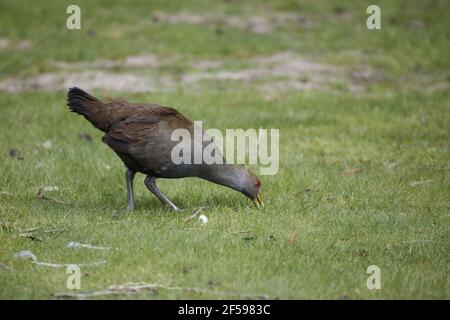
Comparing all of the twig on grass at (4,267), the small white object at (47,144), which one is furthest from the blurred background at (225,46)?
the twig on grass at (4,267)

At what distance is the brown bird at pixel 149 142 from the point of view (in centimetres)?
625

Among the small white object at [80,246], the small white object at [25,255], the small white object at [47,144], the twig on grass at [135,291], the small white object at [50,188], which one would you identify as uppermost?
the small white object at [47,144]

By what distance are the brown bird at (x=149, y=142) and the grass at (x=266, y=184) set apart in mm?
270

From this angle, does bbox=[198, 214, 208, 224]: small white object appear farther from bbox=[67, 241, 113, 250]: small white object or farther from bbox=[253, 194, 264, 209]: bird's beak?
bbox=[67, 241, 113, 250]: small white object

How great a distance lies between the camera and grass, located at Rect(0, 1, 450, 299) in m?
5.10

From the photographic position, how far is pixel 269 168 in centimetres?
789

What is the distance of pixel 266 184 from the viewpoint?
24.1 ft

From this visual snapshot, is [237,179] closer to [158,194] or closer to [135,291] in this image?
[158,194]

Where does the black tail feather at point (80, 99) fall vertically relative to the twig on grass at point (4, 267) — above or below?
above

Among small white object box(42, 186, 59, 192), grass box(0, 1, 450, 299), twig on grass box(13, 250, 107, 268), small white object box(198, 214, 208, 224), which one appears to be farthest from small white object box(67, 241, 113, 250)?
small white object box(42, 186, 59, 192)

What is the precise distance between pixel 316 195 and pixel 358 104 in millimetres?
3958

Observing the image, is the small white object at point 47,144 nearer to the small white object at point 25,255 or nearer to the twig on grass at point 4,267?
the small white object at point 25,255

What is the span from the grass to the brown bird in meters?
0.27

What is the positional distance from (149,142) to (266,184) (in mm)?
1581
